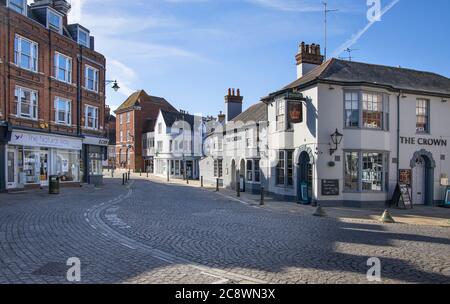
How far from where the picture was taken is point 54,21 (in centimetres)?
2781

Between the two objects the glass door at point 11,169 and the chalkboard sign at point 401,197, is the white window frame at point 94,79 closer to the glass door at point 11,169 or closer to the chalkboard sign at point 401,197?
the glass door at point 11,169

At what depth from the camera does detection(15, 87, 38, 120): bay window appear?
23797 millimetres

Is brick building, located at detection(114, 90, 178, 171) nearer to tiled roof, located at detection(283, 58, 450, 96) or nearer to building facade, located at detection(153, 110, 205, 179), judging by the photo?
building facade, located at detection(153, 110, 205, 179)

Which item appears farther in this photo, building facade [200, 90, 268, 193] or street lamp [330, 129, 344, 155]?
building facade [200, 90, 268, 193]

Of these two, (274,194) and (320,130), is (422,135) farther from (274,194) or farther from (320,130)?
(274,194)

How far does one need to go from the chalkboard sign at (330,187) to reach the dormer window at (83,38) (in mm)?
23514

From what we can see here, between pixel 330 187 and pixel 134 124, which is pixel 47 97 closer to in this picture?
pixel 330 187

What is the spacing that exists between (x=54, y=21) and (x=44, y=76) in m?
4.90

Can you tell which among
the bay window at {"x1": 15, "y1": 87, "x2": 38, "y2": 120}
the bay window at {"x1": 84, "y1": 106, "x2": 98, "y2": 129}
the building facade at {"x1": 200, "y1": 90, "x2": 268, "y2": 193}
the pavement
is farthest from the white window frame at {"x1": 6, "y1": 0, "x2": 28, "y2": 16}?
the pavement

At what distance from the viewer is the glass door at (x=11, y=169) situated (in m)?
22.7

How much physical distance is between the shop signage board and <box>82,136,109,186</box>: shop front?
1600 millimetres
